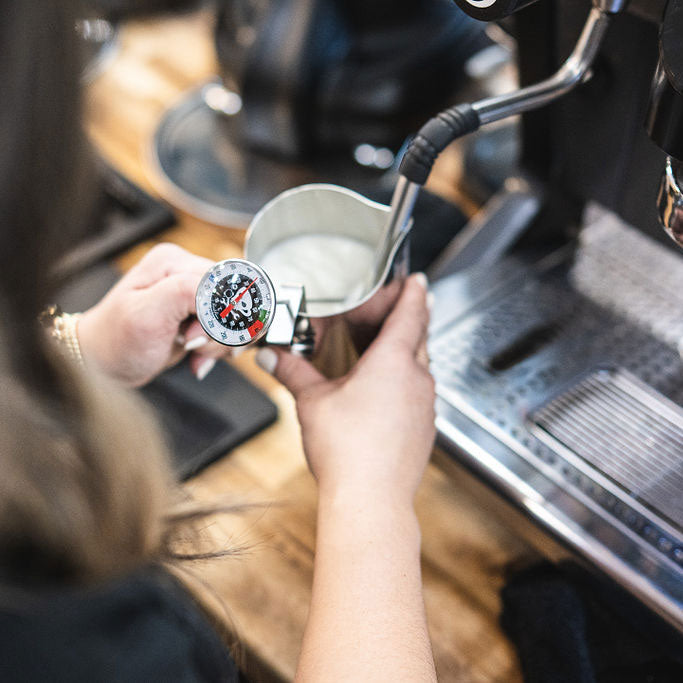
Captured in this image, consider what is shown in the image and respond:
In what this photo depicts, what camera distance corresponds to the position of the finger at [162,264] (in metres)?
0.50

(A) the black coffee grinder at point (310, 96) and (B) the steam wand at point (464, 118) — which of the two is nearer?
(B) the steam wand at point (464, 118)

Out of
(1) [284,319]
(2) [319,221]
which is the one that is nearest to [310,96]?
(2) [319,221]

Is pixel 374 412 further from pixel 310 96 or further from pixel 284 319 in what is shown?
pixel 310 96

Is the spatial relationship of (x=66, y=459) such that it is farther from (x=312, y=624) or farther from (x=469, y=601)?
(x=469, y=601)

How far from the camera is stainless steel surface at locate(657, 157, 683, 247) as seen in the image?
0.39 m

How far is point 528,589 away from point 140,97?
2.48 feet

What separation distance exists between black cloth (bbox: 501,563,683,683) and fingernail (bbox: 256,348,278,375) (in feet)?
0.76

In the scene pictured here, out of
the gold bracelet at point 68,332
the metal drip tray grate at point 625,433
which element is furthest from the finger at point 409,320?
the gold bracelet at point 68,332

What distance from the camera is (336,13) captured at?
79 centimetres

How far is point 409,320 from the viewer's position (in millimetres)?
499

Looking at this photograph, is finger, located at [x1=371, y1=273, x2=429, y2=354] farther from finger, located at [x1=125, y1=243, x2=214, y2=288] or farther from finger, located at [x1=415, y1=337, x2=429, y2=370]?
finger, located at [x1=125, y1=243, x2=214, y2=288]

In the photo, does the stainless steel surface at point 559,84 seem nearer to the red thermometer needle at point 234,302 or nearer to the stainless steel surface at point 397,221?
the stainless steel surface at point 397,221

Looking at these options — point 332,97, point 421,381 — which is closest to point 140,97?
point 332,97

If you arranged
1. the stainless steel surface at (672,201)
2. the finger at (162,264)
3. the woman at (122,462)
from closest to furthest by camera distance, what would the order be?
the woman at (122,462) < the stainless steel surface at (672,201) < the finger at (162,264)
